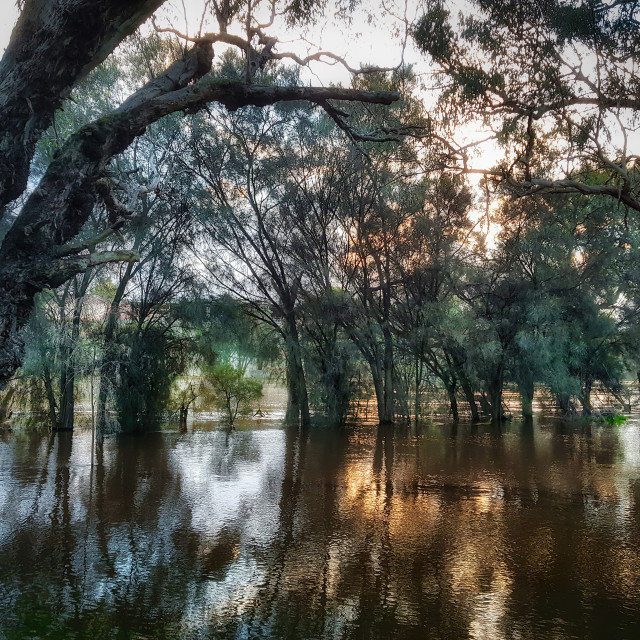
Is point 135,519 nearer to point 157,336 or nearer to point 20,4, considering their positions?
point 20,4

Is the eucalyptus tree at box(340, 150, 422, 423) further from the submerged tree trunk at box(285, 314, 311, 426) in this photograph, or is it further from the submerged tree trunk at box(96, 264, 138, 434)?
the submerged tree trunk at box(96, 264, 138, 434)

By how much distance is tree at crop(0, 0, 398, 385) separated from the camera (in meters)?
3.96

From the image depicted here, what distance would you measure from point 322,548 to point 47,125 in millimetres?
5140

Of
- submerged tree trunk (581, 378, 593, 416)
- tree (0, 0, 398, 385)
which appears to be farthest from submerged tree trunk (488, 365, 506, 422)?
tree (0, 0, 398, 385)

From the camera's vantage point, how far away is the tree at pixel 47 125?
3.96m

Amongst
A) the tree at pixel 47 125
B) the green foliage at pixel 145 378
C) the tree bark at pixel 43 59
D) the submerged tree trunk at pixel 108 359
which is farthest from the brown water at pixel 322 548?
the green foliage at pixel 145 378

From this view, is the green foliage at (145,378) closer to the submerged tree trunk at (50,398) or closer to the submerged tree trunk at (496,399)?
the submerged tree trunk at (50,398)

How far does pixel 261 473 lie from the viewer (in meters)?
12.5

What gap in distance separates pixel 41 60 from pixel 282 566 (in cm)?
498

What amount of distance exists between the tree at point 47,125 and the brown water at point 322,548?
2.65m

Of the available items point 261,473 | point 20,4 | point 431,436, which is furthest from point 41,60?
point 431,436

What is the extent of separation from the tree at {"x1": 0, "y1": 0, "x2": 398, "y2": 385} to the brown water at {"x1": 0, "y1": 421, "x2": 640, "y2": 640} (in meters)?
2.65

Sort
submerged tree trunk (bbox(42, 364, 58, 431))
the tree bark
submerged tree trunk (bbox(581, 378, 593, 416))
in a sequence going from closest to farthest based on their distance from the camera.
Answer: the tree bark < submerged tree trunk (bbox(42, 364, 58, 431)) < submerged tree trunk (bbox(581, 378, 593, 416))

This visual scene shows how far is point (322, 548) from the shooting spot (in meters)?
7.02
